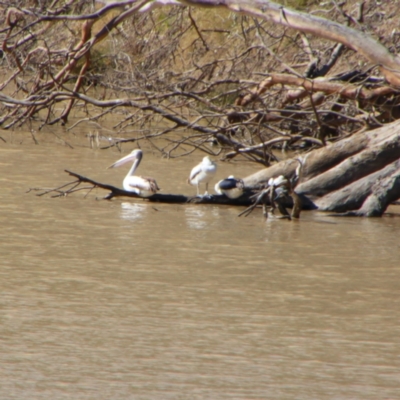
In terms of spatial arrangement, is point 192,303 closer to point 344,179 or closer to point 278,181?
point 278,181

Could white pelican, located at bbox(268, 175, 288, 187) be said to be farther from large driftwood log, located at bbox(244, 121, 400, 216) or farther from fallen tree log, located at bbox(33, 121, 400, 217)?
large driftwood log, located at bbox(244, 121, 400, 216)

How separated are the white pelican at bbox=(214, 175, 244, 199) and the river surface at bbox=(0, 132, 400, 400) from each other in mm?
181

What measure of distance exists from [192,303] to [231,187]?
13.0ft

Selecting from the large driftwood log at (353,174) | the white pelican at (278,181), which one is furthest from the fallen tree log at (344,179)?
the white pelican at (278,181)

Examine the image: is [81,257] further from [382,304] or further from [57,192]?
[57,192]

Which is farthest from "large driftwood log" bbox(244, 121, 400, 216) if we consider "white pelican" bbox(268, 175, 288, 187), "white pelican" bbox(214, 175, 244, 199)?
"white pelican" bbox(268, 175, 288, 187)

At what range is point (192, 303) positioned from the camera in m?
5.75

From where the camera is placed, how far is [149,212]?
9234 mm

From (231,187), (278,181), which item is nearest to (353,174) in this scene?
(278,181)

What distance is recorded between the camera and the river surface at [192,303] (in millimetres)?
4379

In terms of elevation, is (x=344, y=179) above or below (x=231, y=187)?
above

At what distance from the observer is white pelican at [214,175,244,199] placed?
379 inches

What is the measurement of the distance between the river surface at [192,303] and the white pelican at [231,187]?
181mm

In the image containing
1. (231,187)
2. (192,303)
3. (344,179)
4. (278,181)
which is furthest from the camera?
(344,179)
